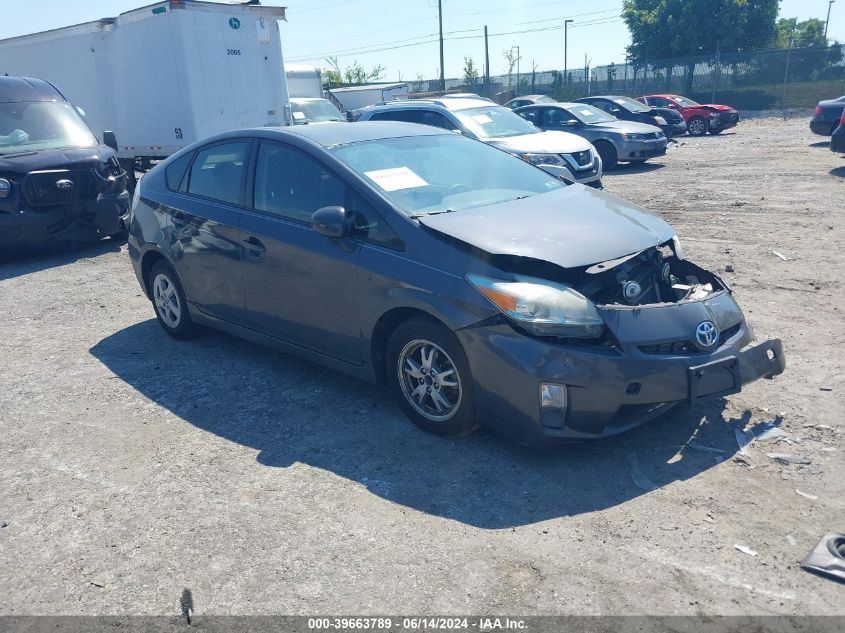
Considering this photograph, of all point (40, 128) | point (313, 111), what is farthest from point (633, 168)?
point (40, 128)

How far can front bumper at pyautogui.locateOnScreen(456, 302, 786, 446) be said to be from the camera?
383 cm

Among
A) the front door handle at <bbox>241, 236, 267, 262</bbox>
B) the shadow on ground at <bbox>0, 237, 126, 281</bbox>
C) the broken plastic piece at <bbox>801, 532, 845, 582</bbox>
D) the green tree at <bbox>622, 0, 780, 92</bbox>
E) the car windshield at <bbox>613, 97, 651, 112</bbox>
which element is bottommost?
the shadow on ground at <bbox>0, 237, 126, 281</bbox>

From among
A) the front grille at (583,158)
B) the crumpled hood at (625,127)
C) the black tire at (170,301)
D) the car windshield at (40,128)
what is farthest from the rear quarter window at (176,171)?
the crumpled hood at (625,127)

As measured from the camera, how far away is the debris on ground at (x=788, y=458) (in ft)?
13.1

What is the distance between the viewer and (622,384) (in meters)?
3.83

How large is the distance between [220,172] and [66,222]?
4.97m

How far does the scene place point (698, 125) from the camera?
2595cm

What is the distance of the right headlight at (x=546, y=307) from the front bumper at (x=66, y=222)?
747 centimetres

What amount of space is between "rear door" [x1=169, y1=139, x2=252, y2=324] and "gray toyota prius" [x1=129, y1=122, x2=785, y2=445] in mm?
16

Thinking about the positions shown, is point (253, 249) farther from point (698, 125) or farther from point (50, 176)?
point (698, 125)

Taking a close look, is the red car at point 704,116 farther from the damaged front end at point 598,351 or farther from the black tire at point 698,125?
the damaged front end at point 598,351

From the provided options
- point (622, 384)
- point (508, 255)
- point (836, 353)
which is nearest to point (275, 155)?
point (508, 255)

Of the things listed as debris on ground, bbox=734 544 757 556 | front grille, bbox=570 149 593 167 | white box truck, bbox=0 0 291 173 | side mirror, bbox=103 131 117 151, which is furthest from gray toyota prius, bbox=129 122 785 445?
white box truck, bbox=0 0 291 173

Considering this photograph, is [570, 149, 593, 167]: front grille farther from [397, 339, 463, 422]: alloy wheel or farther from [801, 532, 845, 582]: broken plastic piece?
[801, 532, 845, 582]: broken plastic piece
